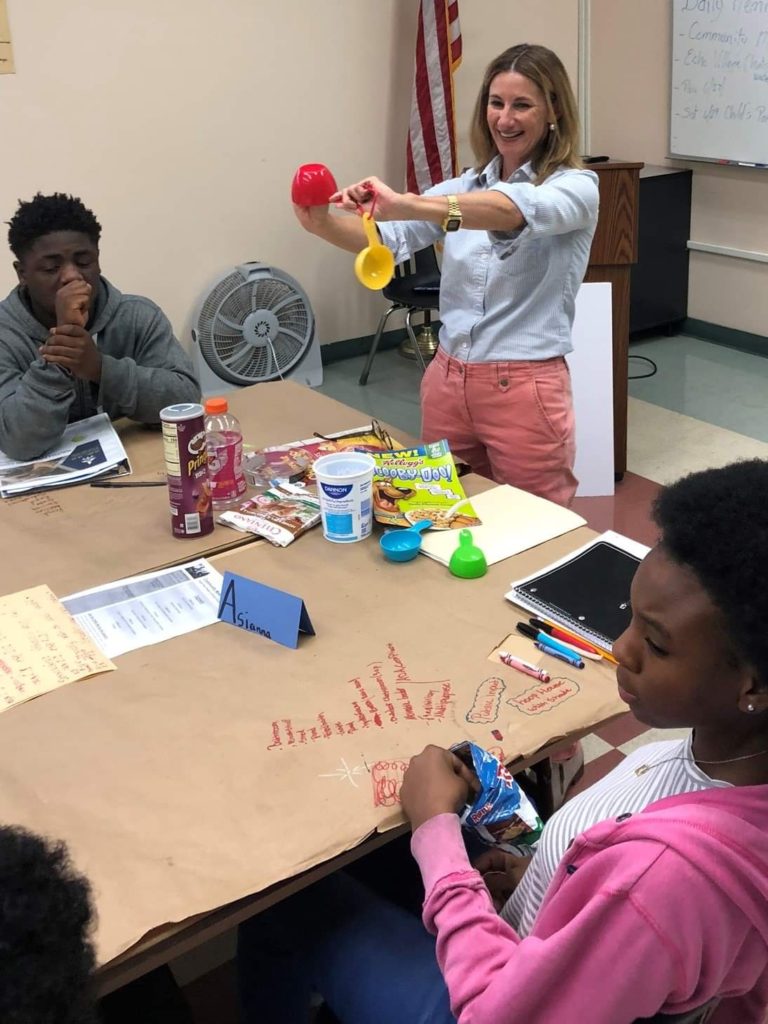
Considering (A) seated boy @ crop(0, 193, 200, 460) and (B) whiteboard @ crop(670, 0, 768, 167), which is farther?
(B) whiteboard @ crop(670, 0, 768, 167)

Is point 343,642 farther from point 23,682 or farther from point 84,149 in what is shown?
point 84,149

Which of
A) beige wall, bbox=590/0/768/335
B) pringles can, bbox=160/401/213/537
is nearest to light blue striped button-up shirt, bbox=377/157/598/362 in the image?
pringles can, bbox=160/401/213/537

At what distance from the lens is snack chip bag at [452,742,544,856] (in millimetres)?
989

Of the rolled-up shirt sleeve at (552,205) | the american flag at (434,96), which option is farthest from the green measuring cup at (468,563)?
the american flag at (434,96)

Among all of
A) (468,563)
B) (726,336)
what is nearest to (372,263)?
(468,563)

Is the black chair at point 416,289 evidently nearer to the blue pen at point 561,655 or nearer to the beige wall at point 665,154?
the beige wall at point 665,154

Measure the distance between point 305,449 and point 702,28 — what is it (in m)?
3.36

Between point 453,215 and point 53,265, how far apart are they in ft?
2.65

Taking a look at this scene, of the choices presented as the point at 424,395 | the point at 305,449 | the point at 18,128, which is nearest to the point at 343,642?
the point at 305,449

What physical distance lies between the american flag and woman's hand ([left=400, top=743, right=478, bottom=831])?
11.3ft

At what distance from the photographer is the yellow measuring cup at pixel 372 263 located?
5.31 ft

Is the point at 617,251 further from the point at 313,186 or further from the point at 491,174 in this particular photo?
the point at 313,186

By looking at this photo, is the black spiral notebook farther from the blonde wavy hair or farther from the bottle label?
the blonde wavy hair

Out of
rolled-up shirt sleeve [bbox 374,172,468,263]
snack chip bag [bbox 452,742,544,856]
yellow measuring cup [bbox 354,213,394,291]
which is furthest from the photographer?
rolled-up shirt sleeve [bbox 374,172,468,263]
